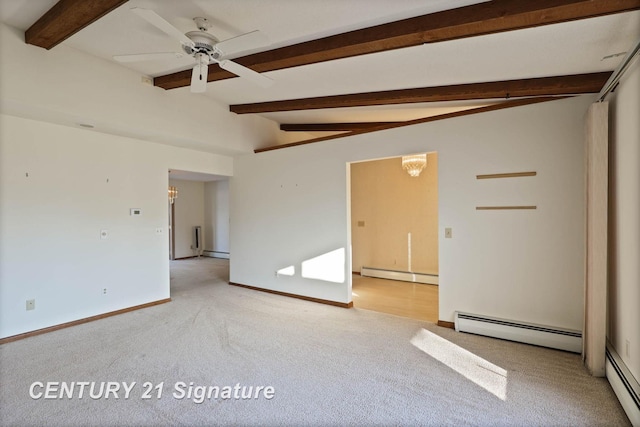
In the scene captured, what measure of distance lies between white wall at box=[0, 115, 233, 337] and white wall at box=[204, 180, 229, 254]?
195 inches

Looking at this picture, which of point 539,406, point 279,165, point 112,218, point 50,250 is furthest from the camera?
A: point 279,165

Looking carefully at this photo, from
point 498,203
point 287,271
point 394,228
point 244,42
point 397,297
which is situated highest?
point 244,42

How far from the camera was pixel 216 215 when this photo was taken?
1014 cm

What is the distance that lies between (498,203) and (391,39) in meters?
2.20

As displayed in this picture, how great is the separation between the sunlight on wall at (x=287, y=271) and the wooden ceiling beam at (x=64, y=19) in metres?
3.98

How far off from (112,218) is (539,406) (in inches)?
204

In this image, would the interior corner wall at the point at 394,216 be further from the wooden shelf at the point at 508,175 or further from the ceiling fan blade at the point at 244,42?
the ceiling fan blade at the point at 244,42

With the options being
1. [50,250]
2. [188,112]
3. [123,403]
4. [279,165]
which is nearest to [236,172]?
[279,165]

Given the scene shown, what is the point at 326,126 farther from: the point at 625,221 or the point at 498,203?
the point at 625,221

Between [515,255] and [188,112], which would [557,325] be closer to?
[515,255]

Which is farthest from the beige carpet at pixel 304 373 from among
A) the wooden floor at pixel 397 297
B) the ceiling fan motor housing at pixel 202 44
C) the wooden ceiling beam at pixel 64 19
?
the wooden ceiling beam at pixel 64 19

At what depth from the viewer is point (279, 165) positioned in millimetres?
5379

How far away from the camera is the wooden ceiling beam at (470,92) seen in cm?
293

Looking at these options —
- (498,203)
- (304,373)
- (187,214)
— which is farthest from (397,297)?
(187,214)
